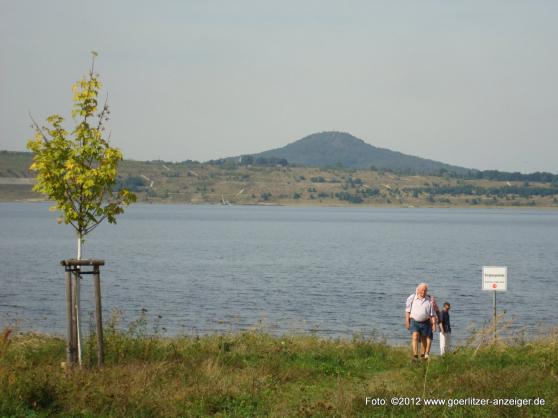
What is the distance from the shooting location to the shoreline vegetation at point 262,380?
11.2 m

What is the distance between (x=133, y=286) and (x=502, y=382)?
33333mm

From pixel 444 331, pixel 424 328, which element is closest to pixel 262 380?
pixel 424 328

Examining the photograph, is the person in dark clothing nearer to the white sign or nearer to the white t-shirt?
the white sign

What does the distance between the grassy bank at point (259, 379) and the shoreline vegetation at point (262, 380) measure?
0.06 feet

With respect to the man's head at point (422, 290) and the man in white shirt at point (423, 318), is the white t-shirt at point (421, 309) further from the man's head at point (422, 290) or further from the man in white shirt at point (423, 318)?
the man's head at point (422, 290)

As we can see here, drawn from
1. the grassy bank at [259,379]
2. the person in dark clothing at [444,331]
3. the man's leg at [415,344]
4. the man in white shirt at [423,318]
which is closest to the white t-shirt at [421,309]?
the man in white shirt at [423,318]

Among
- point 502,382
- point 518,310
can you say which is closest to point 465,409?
point 502,382

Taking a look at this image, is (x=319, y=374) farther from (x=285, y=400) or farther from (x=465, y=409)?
(x=465, y=409)

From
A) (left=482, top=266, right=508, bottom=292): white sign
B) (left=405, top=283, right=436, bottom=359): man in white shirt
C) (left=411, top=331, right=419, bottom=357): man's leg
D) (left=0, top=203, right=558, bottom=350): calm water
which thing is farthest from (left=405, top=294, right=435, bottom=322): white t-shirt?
(left=0, top=203, right=558, bottom=350): calm water

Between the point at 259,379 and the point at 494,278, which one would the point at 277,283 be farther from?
the point at 259,379

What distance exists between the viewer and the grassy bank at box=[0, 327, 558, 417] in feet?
36.9

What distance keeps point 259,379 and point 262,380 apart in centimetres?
8

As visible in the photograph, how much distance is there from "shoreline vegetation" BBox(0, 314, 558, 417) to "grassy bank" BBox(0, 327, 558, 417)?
19mm

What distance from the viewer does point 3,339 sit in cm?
1308
